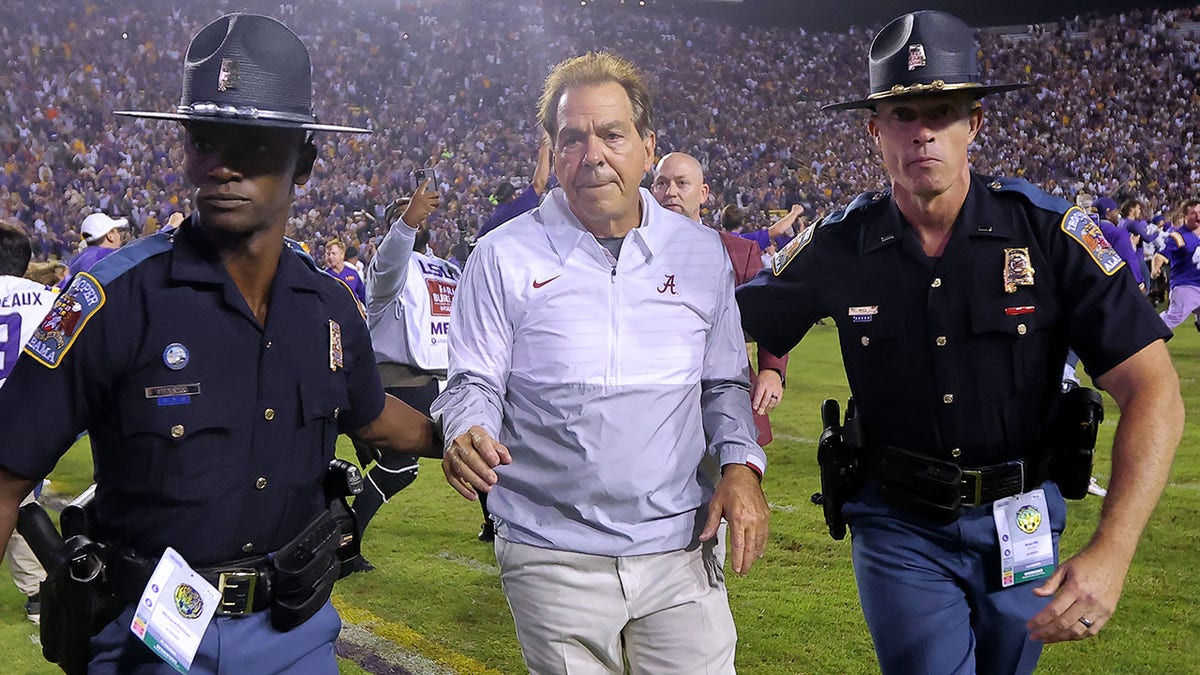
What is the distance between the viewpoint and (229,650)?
2117mm

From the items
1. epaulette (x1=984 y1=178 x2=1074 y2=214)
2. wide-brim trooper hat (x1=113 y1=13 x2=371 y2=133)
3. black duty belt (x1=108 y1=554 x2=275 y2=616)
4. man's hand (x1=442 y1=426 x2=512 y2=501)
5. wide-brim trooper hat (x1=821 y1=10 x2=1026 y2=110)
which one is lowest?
black duty belt (x1=108 y1=554 x2=275 y2=616)

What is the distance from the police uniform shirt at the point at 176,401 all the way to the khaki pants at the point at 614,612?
55 centimetres

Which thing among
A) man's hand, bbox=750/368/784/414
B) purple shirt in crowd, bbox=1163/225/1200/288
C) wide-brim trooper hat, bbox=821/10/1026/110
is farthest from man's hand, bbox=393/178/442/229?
purple shirt in crowd, bbox=1163/225/1200/288

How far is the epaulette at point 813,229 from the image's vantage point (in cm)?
295

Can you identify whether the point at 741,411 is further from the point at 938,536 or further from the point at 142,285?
the point at 142,285

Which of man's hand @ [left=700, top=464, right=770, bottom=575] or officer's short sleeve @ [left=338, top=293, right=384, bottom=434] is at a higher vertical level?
officer's short sleeve @ [left=338, top=293, right=384, bottom=434]

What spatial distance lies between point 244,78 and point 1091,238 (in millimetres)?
1882

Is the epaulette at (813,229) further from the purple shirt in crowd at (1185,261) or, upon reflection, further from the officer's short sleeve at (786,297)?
the purple shirt in crowd at (1185,261)

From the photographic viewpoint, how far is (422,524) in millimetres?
6707

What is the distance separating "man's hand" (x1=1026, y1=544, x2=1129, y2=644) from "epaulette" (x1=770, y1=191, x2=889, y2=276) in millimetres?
1112

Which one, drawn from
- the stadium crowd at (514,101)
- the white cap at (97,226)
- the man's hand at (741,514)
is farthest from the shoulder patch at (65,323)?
the stadium crowd at (514,101)

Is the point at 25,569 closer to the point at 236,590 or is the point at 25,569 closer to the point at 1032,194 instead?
the point at 236,590

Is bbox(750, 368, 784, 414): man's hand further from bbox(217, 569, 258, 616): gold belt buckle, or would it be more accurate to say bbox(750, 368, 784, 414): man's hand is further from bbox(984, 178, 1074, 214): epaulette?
bbox(217, 569, 258, 616): gold belt buckle

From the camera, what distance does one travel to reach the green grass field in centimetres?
453
